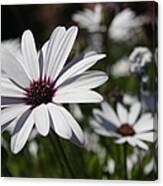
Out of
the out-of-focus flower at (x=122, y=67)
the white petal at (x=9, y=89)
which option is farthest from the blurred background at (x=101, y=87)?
the white petal at (x=9, y=89)

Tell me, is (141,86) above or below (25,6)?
below

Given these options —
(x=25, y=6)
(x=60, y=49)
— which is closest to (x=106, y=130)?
(x=60, y=49)

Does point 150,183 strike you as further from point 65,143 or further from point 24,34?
point 24,34

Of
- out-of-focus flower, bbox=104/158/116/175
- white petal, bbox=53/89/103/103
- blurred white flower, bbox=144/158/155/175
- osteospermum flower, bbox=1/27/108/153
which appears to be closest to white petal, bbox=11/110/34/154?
osteospermum flower, bbox=1/27/108/153

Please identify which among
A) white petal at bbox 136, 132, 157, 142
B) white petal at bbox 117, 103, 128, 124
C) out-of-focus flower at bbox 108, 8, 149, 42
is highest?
out-of-focus flower at bbox 108, 8, 149, 42

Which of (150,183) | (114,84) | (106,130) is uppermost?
(114,84)

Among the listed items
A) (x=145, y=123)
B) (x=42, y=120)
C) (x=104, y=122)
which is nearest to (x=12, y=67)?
(x=42, y=120)

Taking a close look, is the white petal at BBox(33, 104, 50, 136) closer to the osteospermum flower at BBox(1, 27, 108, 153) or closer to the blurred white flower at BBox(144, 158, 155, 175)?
the osteospermum flower at BBox(1, 27, 108, 153)

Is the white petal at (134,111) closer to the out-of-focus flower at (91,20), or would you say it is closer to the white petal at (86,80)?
the white petal at (86,80)
